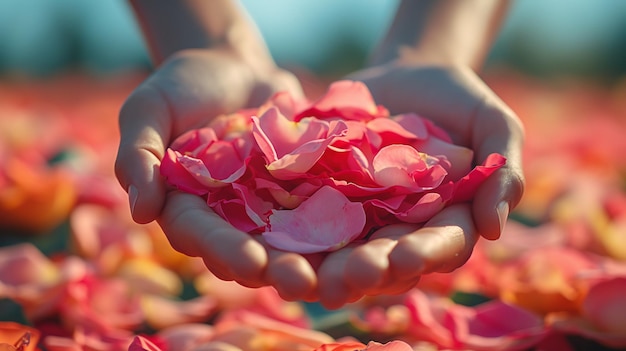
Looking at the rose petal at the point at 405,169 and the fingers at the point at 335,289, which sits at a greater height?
the rose petal at the point at 405,169

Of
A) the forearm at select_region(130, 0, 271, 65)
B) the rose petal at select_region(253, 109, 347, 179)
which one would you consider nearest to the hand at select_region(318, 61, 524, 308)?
the rose petal at select_region(253, 109, 347, 179)

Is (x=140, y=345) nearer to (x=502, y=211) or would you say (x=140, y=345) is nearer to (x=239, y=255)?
(x=239, y=255)

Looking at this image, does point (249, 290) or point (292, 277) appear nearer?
point (292, 277)

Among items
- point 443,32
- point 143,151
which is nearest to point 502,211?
point 143,151

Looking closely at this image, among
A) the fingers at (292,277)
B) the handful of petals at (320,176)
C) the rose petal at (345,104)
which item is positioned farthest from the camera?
the rose petal at (345,104)

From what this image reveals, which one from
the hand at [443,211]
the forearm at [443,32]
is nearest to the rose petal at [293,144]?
the hand at [443,211]

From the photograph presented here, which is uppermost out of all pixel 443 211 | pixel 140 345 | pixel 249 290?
pixel 443 211

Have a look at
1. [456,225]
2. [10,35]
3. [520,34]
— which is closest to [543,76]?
[520,34]

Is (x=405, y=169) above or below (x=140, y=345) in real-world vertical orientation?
above

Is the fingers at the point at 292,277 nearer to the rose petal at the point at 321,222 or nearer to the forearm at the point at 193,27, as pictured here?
the rose petal at the point at 321,222
